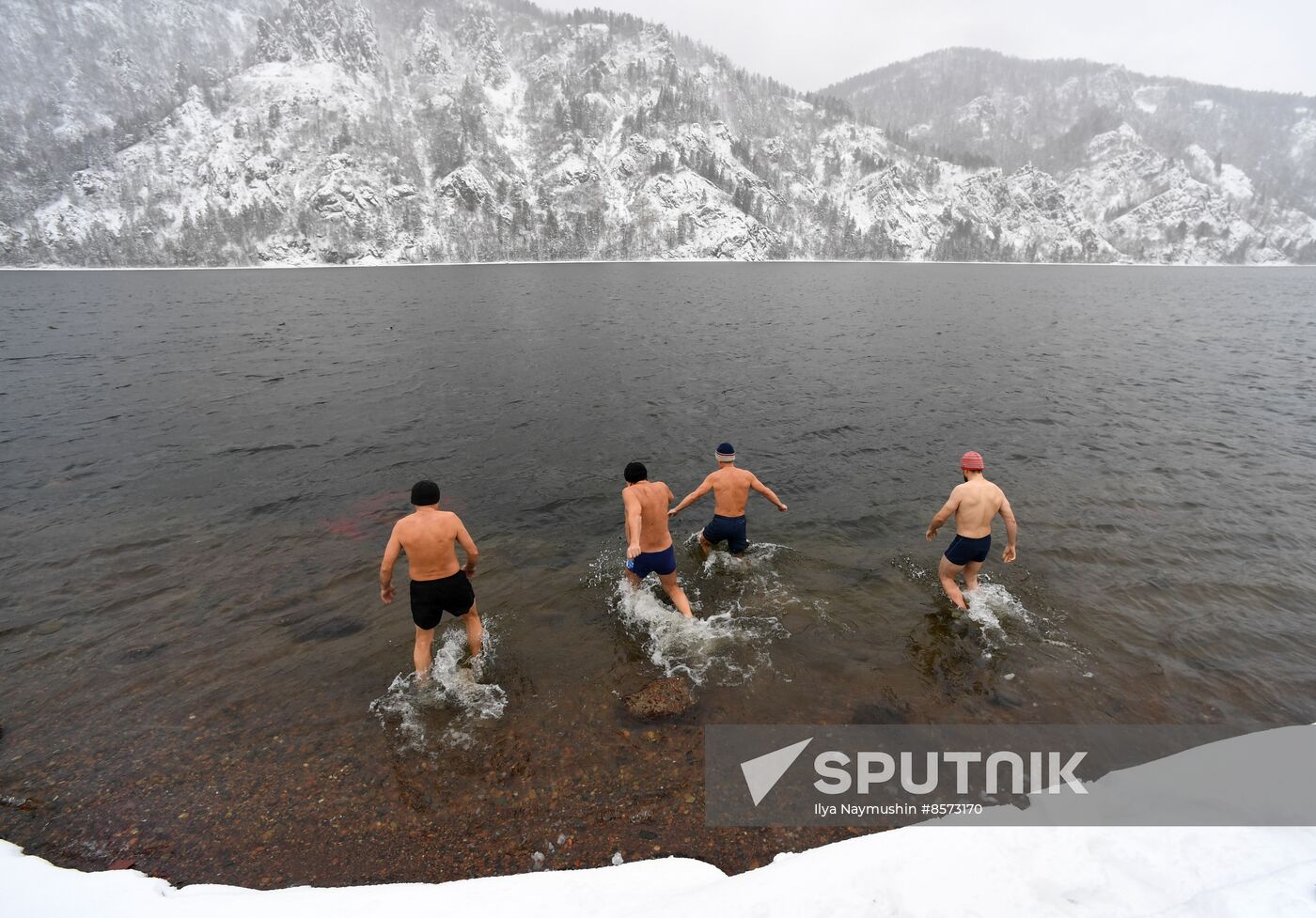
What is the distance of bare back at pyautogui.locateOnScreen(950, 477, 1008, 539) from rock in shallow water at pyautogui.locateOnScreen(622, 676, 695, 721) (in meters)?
5.54

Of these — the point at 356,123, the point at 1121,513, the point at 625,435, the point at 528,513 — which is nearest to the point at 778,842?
the point at 528,513

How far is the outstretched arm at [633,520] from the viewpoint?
352 inches

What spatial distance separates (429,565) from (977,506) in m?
8.82

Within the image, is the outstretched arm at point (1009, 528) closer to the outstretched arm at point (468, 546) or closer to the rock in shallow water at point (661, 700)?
the rock in shallow water at point (661, 700)

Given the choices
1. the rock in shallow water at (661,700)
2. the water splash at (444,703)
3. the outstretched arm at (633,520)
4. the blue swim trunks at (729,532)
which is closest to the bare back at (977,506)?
the blue swim trunks at (729,532)

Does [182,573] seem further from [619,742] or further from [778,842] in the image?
[778,842]

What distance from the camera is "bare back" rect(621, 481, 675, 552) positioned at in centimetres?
917

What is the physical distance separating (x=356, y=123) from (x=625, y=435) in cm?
23529

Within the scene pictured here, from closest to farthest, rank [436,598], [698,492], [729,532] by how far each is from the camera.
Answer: [436,598] < [698,492] < [729,532]

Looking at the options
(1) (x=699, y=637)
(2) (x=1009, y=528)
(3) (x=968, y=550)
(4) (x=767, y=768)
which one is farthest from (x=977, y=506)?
(4) (x=767, y=768)

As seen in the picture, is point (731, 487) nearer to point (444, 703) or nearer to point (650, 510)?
point (650, 510)

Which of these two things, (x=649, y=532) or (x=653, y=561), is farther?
(x=653, y=561)

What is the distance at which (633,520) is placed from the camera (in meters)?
9.03

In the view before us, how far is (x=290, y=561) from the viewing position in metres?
12.0
